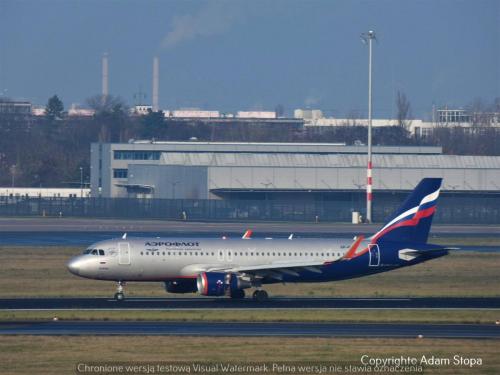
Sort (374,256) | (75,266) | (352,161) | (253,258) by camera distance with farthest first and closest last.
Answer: (352,161) < (374,256) < (253,258) < (75,266)

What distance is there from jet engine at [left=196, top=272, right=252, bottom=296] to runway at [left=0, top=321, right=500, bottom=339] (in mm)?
7458

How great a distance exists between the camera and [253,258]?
5053cm

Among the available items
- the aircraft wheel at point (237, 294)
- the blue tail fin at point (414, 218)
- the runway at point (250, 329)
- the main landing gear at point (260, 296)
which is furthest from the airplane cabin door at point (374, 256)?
the runway at point (250, 329)

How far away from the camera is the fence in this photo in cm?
10862

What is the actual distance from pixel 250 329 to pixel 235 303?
927 cm

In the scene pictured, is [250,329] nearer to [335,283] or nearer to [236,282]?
[236,282]

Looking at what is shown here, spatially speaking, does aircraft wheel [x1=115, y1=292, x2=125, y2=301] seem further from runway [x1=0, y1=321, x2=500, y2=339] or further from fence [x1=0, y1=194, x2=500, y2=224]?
fence [x1=0, y1=194, x2=500, y2=224]

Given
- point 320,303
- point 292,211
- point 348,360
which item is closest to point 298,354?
point 348,360

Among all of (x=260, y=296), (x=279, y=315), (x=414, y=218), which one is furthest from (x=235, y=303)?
(x=414, y=218)

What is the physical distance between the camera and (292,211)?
112688 millimetres

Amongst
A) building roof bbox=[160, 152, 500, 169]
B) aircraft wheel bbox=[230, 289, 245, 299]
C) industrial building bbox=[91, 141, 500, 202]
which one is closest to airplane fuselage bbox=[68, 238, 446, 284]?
aircraft wheel bbox=[230, 289, 245, 299]

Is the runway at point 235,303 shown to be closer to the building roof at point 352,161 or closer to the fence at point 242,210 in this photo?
the fence at point 242,210

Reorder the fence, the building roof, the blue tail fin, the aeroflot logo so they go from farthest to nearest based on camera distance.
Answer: the building roof, the fence, the blue tail fin, the aeroflot logo

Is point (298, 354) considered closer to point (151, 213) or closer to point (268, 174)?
point (151, 213)
